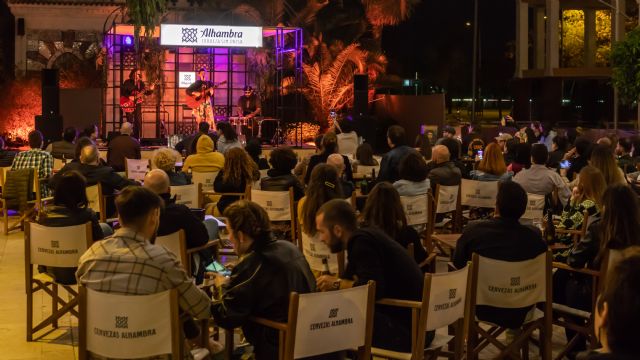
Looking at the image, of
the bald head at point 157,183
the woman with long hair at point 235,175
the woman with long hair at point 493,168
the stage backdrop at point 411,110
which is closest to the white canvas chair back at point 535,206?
the woman with long hair at point 493,168

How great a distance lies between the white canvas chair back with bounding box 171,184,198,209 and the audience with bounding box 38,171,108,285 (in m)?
2.07

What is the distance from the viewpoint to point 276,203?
9.05 m

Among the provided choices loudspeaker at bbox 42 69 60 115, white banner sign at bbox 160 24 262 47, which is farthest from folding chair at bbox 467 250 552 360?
white banner sign at bbox 160 24 262 47

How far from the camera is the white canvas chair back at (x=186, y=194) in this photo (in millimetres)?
9000

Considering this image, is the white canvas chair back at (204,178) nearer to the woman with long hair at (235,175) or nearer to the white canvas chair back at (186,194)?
the woman with long hair at (235,175)

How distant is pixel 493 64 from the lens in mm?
54750

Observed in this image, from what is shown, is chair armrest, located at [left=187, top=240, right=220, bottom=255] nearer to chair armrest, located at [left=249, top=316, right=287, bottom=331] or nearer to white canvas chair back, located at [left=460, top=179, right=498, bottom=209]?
chair armrest, located at [left=249, top=316, right=287, bottom=331]

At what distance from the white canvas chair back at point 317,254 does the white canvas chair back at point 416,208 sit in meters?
1.91

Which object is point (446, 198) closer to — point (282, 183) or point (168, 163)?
point (282, 183)

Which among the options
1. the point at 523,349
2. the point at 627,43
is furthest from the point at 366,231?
the point at 627,43

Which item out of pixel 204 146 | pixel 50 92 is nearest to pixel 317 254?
pixel 204 146

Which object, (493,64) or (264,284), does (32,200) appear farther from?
(493,64)

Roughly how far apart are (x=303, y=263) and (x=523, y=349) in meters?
1.99

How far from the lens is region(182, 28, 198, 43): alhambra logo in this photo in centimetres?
2089
